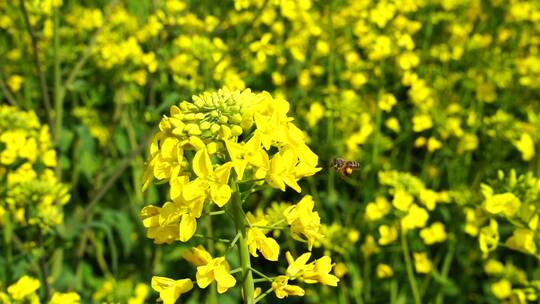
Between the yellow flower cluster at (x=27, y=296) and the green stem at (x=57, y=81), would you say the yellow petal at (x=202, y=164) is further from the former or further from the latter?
the green stem at (x=57, y=81)

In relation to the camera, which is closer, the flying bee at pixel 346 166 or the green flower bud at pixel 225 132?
the green flower bud at pixel 225 132

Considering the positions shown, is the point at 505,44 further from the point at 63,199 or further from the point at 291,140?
the point at 291,140

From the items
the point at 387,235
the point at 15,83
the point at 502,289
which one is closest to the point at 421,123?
the point at 387,235

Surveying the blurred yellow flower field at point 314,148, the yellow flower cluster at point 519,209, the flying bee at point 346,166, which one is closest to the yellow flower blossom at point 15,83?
the blurred yellow flower field at point 314,148

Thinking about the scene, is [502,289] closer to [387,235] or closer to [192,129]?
[387,235]

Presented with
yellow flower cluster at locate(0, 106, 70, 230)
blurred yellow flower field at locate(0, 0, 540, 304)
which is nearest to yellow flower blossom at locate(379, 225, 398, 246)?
blurred yellow flower field at locate(0, 0, 540, 304)
